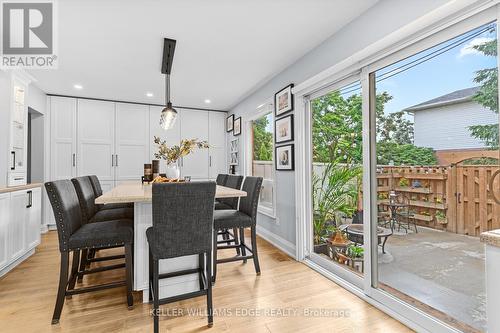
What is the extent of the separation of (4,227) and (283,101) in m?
3.49

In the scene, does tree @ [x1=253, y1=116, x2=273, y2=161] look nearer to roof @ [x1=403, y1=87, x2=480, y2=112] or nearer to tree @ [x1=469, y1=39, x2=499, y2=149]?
roof @ [x1=403, y1=87, x2=480, y2=112]

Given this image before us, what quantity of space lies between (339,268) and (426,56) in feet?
6.75

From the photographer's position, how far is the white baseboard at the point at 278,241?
3.12 m

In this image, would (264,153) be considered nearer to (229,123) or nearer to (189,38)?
(229,123)

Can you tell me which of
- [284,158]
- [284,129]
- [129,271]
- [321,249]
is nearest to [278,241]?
[321,249]

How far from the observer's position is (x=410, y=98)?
190 cm

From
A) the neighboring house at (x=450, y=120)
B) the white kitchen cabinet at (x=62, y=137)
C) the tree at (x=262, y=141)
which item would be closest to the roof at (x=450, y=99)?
the neighboring house at (x=450, y=120)

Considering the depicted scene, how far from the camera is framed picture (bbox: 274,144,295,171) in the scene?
3139 millimetres

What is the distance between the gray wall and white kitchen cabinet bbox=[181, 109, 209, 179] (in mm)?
1450

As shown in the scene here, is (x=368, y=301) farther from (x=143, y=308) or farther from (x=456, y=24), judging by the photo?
(x=456, y=24)

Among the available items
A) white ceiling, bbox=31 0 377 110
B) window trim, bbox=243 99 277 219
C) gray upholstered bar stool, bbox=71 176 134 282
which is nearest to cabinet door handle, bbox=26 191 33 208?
gray upholstered bar stool, bbox=71 176 134 282

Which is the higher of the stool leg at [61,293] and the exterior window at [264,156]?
the exterior window at [264,156]

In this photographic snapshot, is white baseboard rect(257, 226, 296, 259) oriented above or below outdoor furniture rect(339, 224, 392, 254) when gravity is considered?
below

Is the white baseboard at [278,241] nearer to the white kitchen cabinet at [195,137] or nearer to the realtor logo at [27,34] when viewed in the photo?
the white kitchen cabinet at [195,137]
